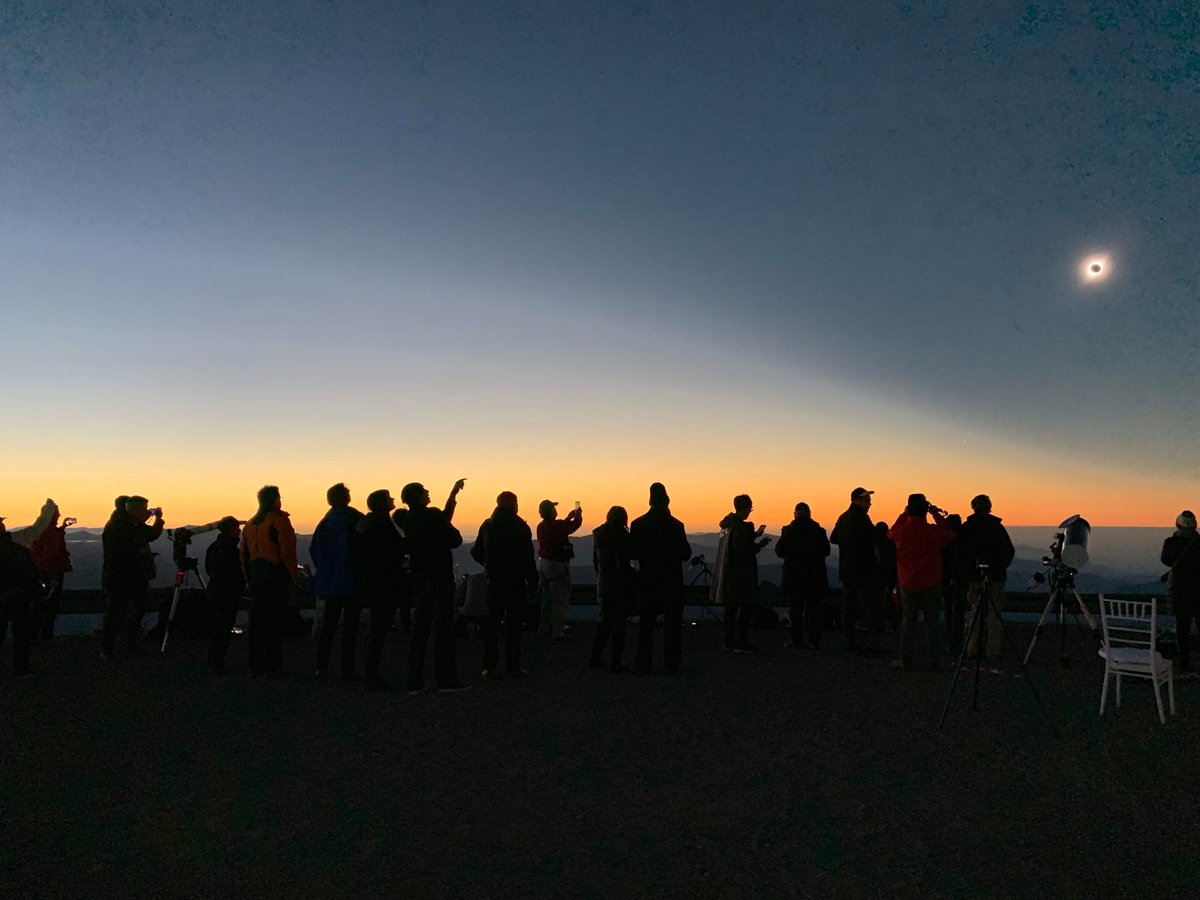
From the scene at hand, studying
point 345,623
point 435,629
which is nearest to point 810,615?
point 435,629

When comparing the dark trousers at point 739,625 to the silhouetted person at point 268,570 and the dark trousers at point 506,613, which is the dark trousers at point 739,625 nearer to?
the dark trousers at point 506,613

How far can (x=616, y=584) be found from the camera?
31.2 ft

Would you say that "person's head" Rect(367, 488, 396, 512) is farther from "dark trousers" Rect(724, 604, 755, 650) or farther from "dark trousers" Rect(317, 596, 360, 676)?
"dark trousers" Rect(724, 604, 755, 650)

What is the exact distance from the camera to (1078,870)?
12.9 feet

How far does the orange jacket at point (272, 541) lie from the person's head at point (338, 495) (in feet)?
1.79

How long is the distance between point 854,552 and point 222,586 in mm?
7795

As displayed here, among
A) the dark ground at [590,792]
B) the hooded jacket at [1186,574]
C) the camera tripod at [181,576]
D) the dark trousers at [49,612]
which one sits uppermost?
the hooded jacket at [1186,574]

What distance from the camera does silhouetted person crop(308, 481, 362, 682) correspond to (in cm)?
887

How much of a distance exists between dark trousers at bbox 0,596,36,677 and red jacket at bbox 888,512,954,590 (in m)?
9.26

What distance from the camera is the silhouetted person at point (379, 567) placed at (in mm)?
8508

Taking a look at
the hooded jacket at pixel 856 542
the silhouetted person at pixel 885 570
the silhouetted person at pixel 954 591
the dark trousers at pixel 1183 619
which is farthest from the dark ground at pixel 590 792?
the silhouetted person at pixel 885 570

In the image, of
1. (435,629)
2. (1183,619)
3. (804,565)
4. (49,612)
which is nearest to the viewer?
(435,629)

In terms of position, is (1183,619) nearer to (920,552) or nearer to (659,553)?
(920,552)

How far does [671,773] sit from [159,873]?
9.53 feet
